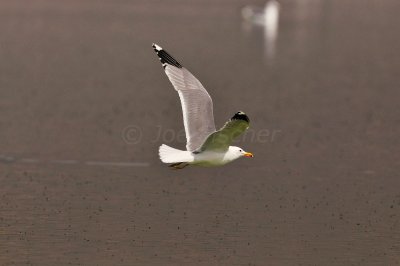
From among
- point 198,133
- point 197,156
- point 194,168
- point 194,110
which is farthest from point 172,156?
point 194,168

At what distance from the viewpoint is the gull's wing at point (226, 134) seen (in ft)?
44.1

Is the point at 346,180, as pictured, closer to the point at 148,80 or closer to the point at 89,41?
the point at 148,80

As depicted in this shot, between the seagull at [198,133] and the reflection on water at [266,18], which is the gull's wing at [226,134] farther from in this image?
the reflection on water at [266,18]

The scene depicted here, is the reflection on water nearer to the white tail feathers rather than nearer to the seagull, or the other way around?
the seagull

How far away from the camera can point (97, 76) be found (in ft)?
111

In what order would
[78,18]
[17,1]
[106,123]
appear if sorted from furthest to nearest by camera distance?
[17,1], [78,18], [106,123]

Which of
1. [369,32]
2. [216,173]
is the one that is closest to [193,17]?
[369,32]

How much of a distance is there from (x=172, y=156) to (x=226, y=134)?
781 mm

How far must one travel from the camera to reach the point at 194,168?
2011 cm

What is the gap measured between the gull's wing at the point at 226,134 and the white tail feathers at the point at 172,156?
21 centimetres

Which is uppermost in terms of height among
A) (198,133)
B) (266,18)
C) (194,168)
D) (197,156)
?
(198,133)

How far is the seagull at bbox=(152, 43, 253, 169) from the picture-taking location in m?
14.5

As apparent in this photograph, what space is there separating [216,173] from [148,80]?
13320mm

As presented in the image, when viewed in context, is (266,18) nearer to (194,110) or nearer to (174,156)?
(194,110)
